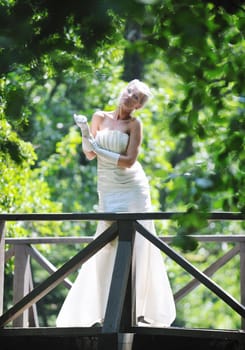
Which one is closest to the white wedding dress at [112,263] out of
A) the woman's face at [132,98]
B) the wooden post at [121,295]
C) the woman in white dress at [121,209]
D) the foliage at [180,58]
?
the woman in white dress at [121,209]

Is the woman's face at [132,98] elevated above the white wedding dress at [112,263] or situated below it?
above

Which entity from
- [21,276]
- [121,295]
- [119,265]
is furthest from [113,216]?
[21,276]

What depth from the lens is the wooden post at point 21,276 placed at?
833 centimetres

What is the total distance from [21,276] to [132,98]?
197 cm

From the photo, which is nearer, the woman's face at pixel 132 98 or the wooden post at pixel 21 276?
the woman's face at pixel 132 98

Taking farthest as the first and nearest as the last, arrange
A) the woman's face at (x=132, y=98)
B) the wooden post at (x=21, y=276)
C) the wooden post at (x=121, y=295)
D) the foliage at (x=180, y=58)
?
the wooden post at (x=21, y=276), the woman's face at (x=132, y=98), the wooden post at (x=121, y=295), the foliage at (x=180, y=58)

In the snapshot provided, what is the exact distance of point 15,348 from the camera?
721cm

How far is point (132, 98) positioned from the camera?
24.0ft

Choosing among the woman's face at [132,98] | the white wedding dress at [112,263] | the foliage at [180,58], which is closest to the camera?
the foliage at [180,58]

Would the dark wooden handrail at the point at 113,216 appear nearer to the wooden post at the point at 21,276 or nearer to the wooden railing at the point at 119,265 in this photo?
the wooden railing at the point at 119,265

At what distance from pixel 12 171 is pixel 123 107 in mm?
3254

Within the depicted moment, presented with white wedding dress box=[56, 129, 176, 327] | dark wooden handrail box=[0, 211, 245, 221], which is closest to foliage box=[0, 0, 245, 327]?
dark wooden handrail box=[0, 211, 245, 221]

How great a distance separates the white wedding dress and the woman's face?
223 mm

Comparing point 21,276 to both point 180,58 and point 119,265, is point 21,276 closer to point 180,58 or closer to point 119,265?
point 119,265
